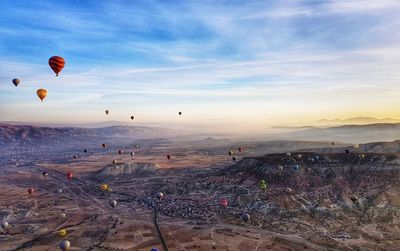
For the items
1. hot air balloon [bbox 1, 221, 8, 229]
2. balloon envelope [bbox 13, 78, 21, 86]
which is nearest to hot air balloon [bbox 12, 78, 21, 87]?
balloon envelope [bbox 13, 78, 21, 86]

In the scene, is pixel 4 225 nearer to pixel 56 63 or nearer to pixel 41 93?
pixel 41 93

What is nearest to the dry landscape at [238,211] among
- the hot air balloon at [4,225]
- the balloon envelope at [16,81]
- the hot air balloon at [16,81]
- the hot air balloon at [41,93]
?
the hot air balloon at [4,225]

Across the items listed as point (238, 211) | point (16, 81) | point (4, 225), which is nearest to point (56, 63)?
point (16, 81)

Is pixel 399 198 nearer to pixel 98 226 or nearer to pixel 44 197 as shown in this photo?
pixel 98 226

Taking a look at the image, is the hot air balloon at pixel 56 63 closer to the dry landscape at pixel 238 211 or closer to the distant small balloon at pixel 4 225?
the distant small balloon at pixel 4 225

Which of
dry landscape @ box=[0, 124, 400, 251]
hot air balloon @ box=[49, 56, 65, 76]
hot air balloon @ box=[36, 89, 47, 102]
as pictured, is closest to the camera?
dry landscape @ box=[0, 124, 400, 251]

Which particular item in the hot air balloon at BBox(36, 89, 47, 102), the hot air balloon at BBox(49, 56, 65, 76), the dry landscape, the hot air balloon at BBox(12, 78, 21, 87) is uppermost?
the hot air balloon at BBox(49, 56, 65, 76)

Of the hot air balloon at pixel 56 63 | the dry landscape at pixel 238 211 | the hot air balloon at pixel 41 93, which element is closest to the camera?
the dry landscape at pixel 238 211

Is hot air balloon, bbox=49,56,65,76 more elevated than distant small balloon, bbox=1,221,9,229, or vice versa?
hot air balloon, bbox=49,56,65,76

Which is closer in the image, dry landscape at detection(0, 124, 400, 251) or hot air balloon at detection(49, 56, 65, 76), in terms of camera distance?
dry landscape at detection(0, 124, 400, 251)

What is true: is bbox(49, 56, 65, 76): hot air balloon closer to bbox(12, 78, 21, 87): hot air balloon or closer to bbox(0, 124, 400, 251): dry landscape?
bbox(12, 78, 21, 87): hot air balloon
